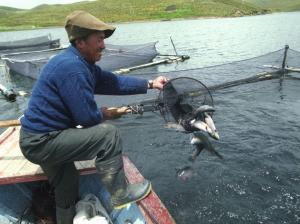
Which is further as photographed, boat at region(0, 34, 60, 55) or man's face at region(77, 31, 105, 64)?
boat at region(0, 34, 60, 55)

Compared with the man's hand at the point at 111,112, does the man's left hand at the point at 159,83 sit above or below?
above

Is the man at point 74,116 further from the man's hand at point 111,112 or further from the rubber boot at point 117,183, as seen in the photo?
the man's hand at point 111,112

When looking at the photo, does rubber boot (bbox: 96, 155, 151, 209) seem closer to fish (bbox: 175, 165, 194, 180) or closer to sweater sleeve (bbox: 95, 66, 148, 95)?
sweater sleeve (bbox: 95, 66, 148, 95)

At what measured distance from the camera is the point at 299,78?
1786 centimetres

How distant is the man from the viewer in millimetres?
4434

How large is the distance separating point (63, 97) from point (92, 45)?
2.72 feet

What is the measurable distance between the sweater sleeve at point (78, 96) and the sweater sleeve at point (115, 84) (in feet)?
3.94

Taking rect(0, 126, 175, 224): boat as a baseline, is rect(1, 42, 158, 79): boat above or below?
below

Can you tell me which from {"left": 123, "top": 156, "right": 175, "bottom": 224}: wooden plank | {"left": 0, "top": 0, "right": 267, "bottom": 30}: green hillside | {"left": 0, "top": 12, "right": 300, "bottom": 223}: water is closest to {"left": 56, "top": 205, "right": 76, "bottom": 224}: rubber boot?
{"left": 123, "top": 156, "right": 175, "bottom": 224}: wooden plank

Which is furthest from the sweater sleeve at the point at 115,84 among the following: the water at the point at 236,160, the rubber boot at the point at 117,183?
the water at the point at 236,160

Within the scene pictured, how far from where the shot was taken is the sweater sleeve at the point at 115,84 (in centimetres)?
586

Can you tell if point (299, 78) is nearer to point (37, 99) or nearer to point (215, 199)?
point (215, 199)

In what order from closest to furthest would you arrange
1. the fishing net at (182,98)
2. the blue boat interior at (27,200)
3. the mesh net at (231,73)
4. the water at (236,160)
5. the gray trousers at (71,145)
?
the gray trousers at (71,145) < the blue boat interior at (27,200) < the fishing net at (182,98) < the water at (236,160) < the mesh net at (231,73)

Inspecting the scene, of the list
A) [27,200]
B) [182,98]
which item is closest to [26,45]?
[27,200]
